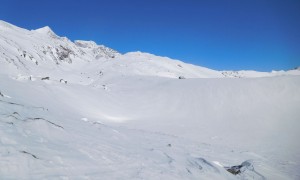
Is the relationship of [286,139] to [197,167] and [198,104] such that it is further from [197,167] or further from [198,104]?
[197,167]

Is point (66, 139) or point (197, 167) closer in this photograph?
point (66, 139)

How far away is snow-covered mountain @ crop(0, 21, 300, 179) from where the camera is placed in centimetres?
612

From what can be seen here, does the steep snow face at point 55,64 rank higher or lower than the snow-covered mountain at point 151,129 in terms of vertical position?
higher

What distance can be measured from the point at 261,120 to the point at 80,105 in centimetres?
1259

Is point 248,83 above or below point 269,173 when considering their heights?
above

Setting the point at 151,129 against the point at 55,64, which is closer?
the point at 151,129

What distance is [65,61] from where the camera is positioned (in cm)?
8369

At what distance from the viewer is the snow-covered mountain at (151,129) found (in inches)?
241

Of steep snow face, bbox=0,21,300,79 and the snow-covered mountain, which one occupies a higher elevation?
steep snow face, bbox=0,21,300,79

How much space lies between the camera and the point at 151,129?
57.6ft

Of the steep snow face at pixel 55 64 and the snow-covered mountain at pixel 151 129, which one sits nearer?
the snow-covered mountain at pixel 151 129

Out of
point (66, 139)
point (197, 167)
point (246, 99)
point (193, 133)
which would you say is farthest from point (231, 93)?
point (66, 139)

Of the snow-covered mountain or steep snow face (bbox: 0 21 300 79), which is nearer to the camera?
the snow-covered mountain

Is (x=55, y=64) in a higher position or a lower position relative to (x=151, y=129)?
higher
